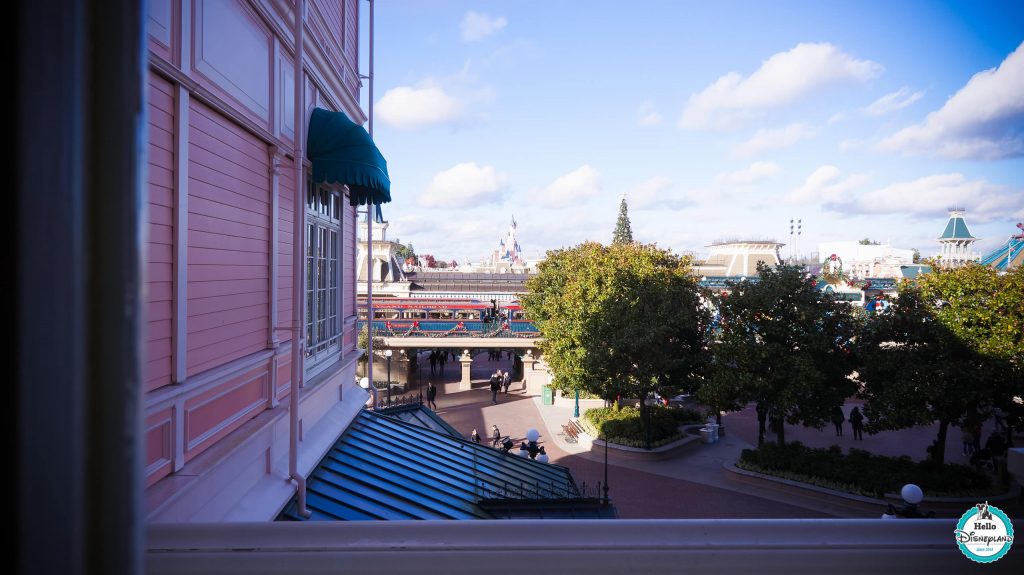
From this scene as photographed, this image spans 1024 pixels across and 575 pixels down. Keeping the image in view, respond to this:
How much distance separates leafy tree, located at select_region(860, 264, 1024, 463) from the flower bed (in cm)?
76

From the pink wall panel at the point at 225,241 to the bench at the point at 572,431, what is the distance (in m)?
17.1

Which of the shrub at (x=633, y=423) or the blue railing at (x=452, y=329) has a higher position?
the blue railing at (x=452, y=329)

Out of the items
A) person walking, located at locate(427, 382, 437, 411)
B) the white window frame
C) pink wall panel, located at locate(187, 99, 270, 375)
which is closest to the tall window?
the white window frame

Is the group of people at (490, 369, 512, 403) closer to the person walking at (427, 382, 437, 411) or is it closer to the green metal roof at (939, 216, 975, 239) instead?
the person walking at (427, 382, 437, 411)

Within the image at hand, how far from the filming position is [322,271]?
7.73 m

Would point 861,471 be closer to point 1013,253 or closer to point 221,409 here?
point 221,409

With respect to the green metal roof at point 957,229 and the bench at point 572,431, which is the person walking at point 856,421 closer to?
the bench at point 572,431

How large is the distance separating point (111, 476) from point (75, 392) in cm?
11

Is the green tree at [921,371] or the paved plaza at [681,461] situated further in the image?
the paved plaza at [681,461]

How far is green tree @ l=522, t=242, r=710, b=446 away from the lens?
1906 centimetres

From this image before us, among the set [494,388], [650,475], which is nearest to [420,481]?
[650,475]

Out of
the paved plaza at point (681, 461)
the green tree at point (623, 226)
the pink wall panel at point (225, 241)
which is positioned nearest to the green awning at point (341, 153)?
the pink wall panel at point (225, 241)

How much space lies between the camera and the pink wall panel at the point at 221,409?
409 centimetres

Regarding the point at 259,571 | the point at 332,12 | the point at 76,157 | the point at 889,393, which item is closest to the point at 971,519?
the point at 259,571
